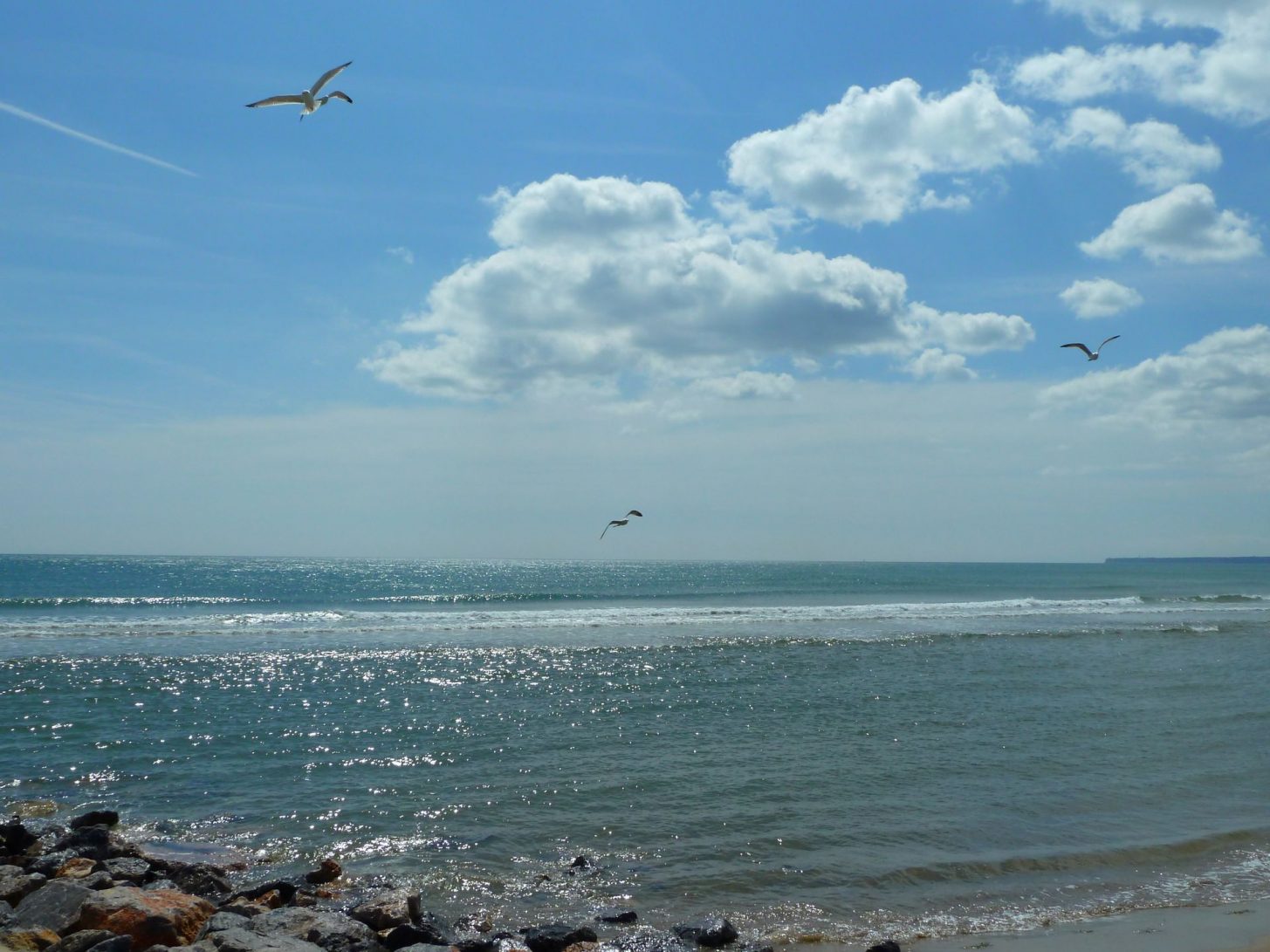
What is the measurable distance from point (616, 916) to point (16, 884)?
567 cm

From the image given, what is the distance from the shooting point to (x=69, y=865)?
9.72 m

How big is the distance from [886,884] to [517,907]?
3756 mm

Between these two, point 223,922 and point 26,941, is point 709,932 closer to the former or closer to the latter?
point 223,922

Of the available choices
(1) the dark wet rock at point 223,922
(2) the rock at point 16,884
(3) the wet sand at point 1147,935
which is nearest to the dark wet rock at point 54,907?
(2) the rock at point 16,884

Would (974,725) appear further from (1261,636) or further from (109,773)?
(1261,636)

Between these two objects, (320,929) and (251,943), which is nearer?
(251,943)

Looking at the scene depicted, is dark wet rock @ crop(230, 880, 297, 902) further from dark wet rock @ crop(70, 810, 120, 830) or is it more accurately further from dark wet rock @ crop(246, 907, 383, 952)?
dark wet rock @ crop(70, 810, 120, 830)

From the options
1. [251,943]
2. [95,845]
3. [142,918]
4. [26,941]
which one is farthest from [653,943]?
[95,845]

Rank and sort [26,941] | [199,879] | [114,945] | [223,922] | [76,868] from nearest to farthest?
[114,945] < [26,941] < [223,922] < [199,879] < [76,868]

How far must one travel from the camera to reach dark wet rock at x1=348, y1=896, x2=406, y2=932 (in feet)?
28.1

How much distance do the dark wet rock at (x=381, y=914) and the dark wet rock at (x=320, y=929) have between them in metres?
0.22

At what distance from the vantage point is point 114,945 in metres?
7.14

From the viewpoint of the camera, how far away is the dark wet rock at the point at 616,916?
28.9 feet

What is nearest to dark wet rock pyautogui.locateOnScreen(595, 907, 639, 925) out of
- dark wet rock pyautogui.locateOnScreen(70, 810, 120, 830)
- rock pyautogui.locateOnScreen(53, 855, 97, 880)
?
rock pyautogui.locateOnScreen(53, 855, 97, 880)
